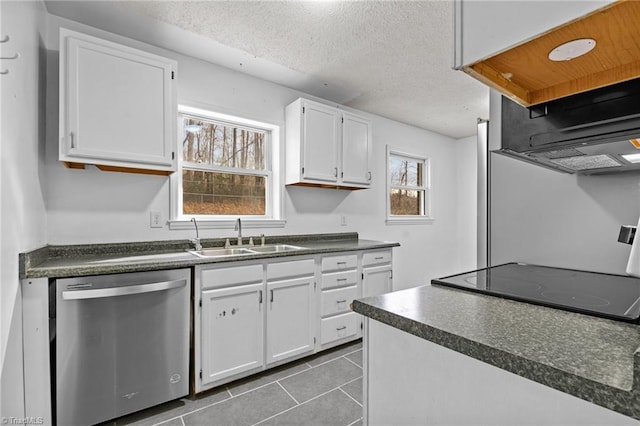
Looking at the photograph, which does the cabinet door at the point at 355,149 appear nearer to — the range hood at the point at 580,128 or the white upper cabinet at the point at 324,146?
the white upper cabinet at the point at 324,146

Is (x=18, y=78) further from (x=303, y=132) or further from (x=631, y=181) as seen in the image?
(x=631, y=181)

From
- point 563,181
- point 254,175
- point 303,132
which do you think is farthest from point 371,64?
point 563,181

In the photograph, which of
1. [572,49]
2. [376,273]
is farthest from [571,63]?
[376,273]

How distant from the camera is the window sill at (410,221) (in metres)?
4.19

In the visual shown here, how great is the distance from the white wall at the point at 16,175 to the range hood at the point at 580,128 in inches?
73.0

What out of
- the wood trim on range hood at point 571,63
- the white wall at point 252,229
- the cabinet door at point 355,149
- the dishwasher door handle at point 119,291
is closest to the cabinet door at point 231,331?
the dishwasher door handle at point 119,291

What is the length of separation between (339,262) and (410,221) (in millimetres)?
2071

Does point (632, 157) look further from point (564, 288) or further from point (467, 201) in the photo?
point (467, 201)

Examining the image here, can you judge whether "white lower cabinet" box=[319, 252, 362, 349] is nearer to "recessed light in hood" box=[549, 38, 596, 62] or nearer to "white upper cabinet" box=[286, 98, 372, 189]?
"white upper cabinet" box=[286, 98, 372, 189]

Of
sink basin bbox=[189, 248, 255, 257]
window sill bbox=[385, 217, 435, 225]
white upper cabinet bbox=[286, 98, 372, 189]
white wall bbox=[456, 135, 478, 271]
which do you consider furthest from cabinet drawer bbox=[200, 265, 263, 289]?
white wall bbox=[456, 135, 478, 271]

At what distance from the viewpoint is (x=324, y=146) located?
9.88 ft

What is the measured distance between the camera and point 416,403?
31.5 inches

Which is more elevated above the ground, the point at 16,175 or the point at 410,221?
the point at 16,175

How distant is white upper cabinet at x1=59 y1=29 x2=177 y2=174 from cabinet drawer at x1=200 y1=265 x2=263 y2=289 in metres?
0.81
